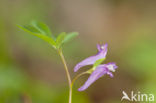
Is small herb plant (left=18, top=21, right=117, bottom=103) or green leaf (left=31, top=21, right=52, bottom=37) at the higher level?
green leaf (left=31, top=21, right=52, bottom=37)

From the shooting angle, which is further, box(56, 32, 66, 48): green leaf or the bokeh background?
the bokeh background

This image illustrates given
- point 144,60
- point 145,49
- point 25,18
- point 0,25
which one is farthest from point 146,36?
point 0,25

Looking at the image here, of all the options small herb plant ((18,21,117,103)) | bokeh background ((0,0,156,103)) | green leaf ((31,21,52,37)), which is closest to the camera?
small herb plant ((18,21,117,103))

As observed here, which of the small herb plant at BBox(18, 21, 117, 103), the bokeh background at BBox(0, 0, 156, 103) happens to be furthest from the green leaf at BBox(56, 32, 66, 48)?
the bokeh background at BBox(0, 0, 156, 103)

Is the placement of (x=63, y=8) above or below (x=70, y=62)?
above

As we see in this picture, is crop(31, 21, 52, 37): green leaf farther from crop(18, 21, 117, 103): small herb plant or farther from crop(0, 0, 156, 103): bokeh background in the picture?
crop(0, 0, 156, 103): bokeh background

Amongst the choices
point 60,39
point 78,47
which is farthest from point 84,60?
point 78,47

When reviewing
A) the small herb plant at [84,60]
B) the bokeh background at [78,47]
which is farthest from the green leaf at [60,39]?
the bokeh background at [78,47]

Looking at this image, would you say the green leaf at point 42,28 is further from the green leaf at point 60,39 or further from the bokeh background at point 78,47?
the bokeh background at point 78,47

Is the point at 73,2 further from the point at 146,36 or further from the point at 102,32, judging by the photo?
the point at 146,36

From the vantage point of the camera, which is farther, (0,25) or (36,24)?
(0,25)
